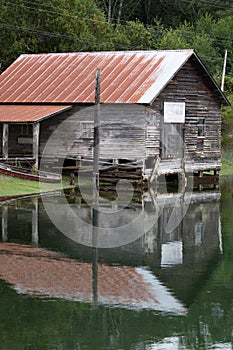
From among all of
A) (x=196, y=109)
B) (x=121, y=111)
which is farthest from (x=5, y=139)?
(x=196, y=109)

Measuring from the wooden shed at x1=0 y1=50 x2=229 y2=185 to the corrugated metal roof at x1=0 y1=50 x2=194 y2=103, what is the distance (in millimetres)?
54

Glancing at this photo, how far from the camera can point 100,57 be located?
42562 mm

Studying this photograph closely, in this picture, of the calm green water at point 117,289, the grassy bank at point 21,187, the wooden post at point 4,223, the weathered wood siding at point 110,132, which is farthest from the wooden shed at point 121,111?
the calm green water at point 117,289

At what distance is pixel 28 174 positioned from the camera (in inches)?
1430

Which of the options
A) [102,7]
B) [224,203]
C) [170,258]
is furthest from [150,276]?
[102,7]

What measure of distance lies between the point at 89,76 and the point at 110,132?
11.4ft

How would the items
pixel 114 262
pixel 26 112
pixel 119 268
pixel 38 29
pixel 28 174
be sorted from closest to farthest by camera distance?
1. pixel 119 268
2. pixel 114 262
3. pixel 28 174
4. pixel 26 112
5. pixel 38 29

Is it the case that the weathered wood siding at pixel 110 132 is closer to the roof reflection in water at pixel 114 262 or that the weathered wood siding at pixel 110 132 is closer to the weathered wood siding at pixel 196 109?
the weathered wood siding at pixel 196 109

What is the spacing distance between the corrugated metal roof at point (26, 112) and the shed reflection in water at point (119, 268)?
8.72 m

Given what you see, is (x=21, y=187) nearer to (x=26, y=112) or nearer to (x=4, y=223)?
(x=26, y=112)

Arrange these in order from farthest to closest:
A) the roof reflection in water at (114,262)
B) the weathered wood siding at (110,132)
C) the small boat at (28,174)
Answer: the weathered wood siding at (110,132), the small boat at (28,174), the roof reflection in water at (114,262)

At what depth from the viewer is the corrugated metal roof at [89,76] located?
3831cm

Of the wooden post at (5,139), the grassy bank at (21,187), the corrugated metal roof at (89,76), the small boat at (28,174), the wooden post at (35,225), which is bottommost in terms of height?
the wooden post at (35,225)

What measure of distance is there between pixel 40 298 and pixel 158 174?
882 inches
